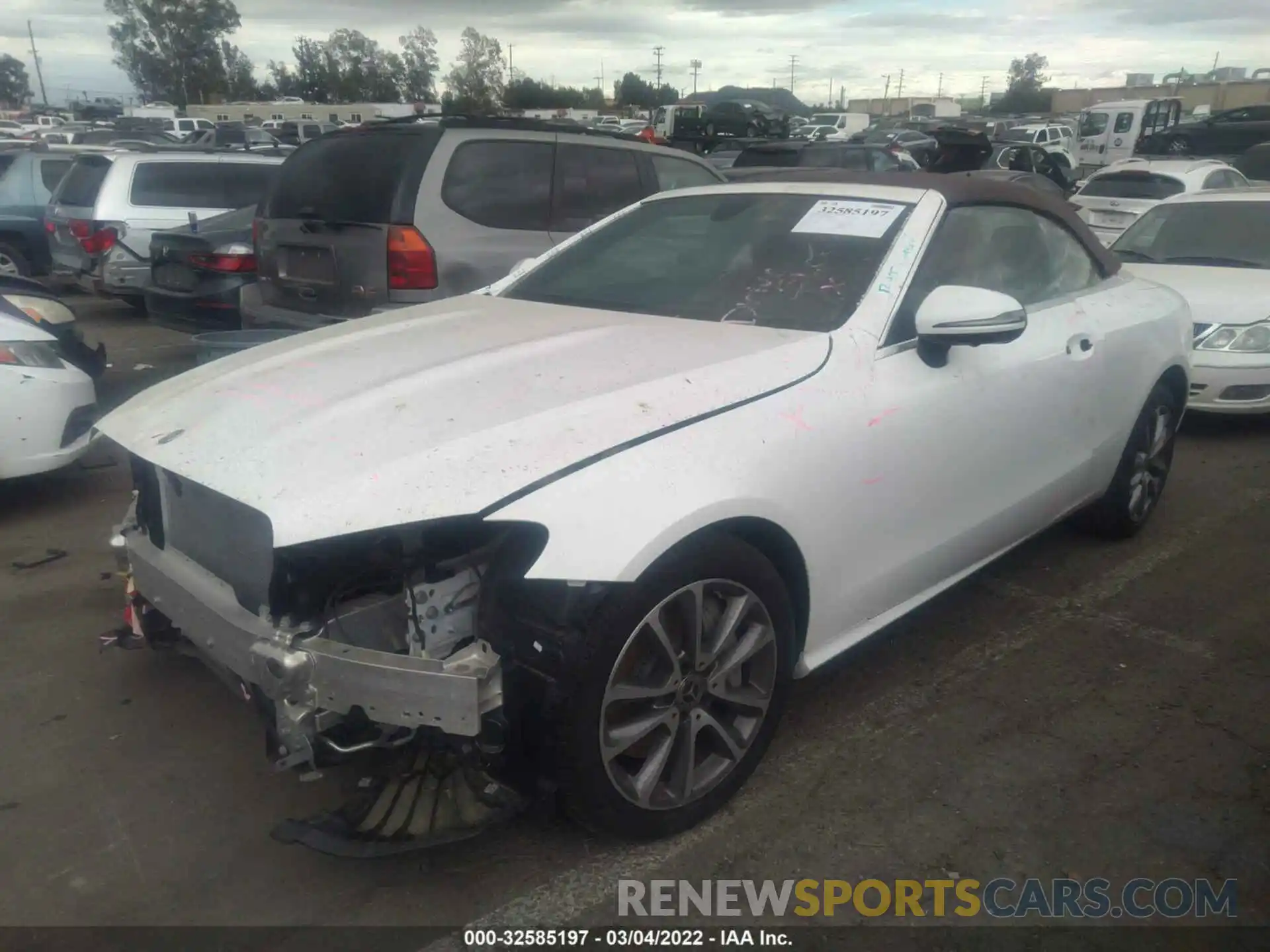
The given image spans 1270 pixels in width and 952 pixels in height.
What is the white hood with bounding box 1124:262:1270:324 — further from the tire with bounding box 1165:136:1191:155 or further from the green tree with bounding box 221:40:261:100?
the green tree with bounding box 221:40:261:100

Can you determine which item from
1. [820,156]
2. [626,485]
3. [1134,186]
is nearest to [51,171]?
[820,156]

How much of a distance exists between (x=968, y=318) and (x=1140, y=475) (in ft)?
7.25

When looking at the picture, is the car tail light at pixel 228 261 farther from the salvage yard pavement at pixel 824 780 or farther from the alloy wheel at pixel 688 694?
the alloy wheel at pixel 688 694

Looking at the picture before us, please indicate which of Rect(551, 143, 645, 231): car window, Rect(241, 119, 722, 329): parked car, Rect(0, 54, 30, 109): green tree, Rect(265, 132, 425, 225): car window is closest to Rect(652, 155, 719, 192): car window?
Rect(551, 143, 645, 231): car window

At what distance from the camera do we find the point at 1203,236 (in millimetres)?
7715

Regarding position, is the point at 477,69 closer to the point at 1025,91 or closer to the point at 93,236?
the point at 1025,91

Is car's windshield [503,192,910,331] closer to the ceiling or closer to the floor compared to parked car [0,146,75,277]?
closer to the ceiling

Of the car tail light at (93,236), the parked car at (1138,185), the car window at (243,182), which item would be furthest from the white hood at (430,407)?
the parked car at (1138,185)

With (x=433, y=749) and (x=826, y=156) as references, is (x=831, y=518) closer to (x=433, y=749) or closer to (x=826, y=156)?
(x=433, y=749)

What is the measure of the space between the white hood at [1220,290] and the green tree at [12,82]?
121m

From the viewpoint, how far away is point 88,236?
31.8 feet

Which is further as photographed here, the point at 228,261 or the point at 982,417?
the point at 228,261

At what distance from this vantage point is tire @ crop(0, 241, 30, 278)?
11.9 meters

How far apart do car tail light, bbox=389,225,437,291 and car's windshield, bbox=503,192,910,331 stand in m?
1.52
